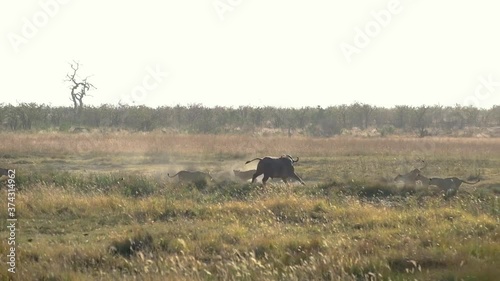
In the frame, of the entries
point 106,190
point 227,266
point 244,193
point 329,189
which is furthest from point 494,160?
point 227,266

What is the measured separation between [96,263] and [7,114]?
52235 millimetres

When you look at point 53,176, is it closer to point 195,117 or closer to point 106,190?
point 106,190

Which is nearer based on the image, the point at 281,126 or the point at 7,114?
the point at 7,114

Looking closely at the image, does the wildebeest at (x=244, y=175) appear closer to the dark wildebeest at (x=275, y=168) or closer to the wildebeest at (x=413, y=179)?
the dark wildebeest at (x=275, y=168)

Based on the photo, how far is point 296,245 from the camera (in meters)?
9.03

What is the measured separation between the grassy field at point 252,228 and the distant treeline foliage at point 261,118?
122ft

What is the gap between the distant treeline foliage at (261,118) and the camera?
58500 mm

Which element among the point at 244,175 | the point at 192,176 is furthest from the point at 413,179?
the point at 192,176

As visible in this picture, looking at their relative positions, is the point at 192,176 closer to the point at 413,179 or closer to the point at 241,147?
the point at 413,179

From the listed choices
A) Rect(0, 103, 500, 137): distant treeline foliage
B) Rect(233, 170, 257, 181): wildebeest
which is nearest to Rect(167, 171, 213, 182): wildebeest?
Rect(233, 170, 257, 181): wildebeest

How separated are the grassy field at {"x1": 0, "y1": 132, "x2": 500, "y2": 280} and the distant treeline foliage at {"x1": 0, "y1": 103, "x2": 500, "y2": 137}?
3705cm

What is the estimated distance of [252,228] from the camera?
10805 millimetres

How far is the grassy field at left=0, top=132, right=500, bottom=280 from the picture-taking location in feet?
24.1

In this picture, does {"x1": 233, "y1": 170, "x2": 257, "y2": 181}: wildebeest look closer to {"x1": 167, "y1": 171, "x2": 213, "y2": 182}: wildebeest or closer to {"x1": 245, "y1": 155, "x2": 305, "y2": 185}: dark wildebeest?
{"x1": 245, "y1": 155, "x2": 305, "y2": 185}: dark wildebeest
